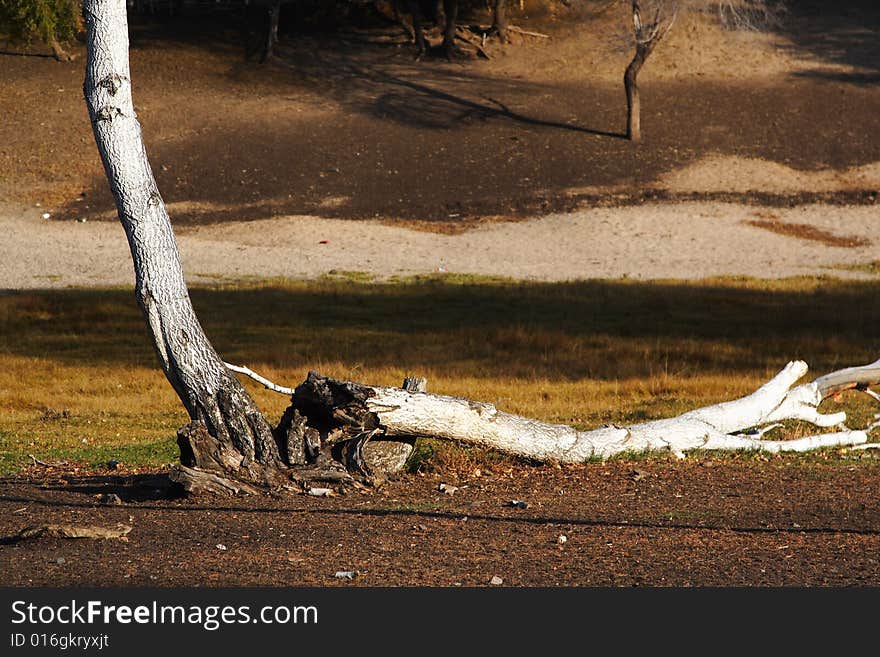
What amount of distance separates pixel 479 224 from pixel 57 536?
2812 centimetres

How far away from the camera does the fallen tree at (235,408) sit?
851 cm

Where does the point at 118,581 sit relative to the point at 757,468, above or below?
above

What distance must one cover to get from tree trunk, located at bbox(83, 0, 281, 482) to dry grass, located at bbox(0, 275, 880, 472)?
2.82 meters

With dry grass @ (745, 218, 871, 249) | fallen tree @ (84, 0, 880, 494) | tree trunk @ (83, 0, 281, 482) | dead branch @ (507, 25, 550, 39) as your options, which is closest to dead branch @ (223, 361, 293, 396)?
fallen tree @ (84, 0, 880, 494)

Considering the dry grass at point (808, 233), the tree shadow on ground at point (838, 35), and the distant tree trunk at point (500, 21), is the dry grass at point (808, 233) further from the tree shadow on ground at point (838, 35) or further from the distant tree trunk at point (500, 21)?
the distant tree trunk at point (500, 21)

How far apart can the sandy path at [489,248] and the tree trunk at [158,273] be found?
61.8 ft

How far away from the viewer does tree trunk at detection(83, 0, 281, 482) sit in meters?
8.45

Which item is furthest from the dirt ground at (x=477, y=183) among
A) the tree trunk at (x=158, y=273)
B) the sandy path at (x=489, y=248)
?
the sandy path at (x=489, y=248)

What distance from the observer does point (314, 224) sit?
34.5 m

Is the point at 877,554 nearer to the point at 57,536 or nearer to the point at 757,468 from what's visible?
the point at 757,468

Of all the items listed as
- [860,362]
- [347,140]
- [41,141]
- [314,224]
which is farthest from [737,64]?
[860,362]

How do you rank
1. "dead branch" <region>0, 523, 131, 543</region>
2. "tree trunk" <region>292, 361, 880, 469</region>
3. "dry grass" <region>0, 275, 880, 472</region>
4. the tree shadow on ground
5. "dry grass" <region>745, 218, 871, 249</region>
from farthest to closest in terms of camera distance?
the tree shadow on ground
"dry grass" <region>745, 218, 871, 249</region>
"dry grass" <region>0, 275, 880, 472</region>
"tree trunk" <region>292, 361, 880, 469</region>
"dead branch" <region>0, 523, 131, 543</region>

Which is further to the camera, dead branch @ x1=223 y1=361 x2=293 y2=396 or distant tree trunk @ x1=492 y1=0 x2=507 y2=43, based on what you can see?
distant tree trunk @ x1=492 y1=0 x2=507 y2=43

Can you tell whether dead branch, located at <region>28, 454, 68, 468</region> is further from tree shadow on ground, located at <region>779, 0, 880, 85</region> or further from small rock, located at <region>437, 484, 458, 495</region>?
tree shadow on ground, located at <region>779, 0, 880, 85</region>
